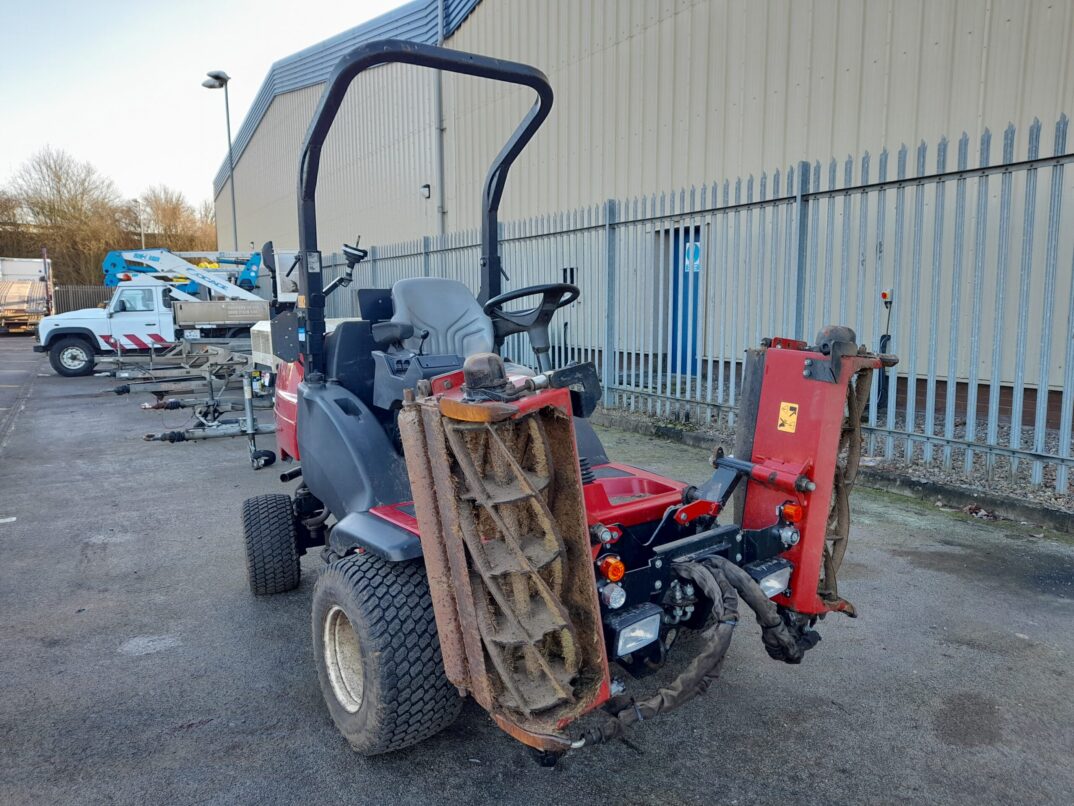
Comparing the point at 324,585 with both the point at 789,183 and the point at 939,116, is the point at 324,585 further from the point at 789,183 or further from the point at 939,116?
the point at 939,116

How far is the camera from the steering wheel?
324 cm

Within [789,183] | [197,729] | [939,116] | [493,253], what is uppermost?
[939,116]

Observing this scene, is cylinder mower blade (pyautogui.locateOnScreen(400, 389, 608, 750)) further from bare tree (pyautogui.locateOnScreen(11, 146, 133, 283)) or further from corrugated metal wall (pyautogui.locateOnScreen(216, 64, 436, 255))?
bare tree (pyautogui.locateOnScreen(11, 146, 133, 283))

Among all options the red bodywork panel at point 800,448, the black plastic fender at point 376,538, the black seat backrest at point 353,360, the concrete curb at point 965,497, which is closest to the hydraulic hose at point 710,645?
the red bodywork panel at point 800,448

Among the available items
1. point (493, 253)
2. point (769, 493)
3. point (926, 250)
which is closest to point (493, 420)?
point (769, 493)

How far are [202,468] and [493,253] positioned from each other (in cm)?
461

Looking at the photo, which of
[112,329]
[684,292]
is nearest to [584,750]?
[684,292]

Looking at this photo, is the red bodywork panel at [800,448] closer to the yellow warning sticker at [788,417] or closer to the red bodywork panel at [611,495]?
the yellow warning sticker at [788,417]

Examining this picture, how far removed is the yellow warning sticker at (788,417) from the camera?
8.66 ft

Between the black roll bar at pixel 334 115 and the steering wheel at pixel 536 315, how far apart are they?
0.57 m

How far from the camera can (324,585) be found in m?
2.58

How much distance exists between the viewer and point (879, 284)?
235 inches

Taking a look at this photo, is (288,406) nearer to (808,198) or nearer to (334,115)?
(334,115)

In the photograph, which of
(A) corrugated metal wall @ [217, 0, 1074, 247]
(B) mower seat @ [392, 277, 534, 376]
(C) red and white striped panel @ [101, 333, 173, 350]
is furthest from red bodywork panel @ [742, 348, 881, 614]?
(C) red and white striped panel @ [101, 333, 173, 350]
